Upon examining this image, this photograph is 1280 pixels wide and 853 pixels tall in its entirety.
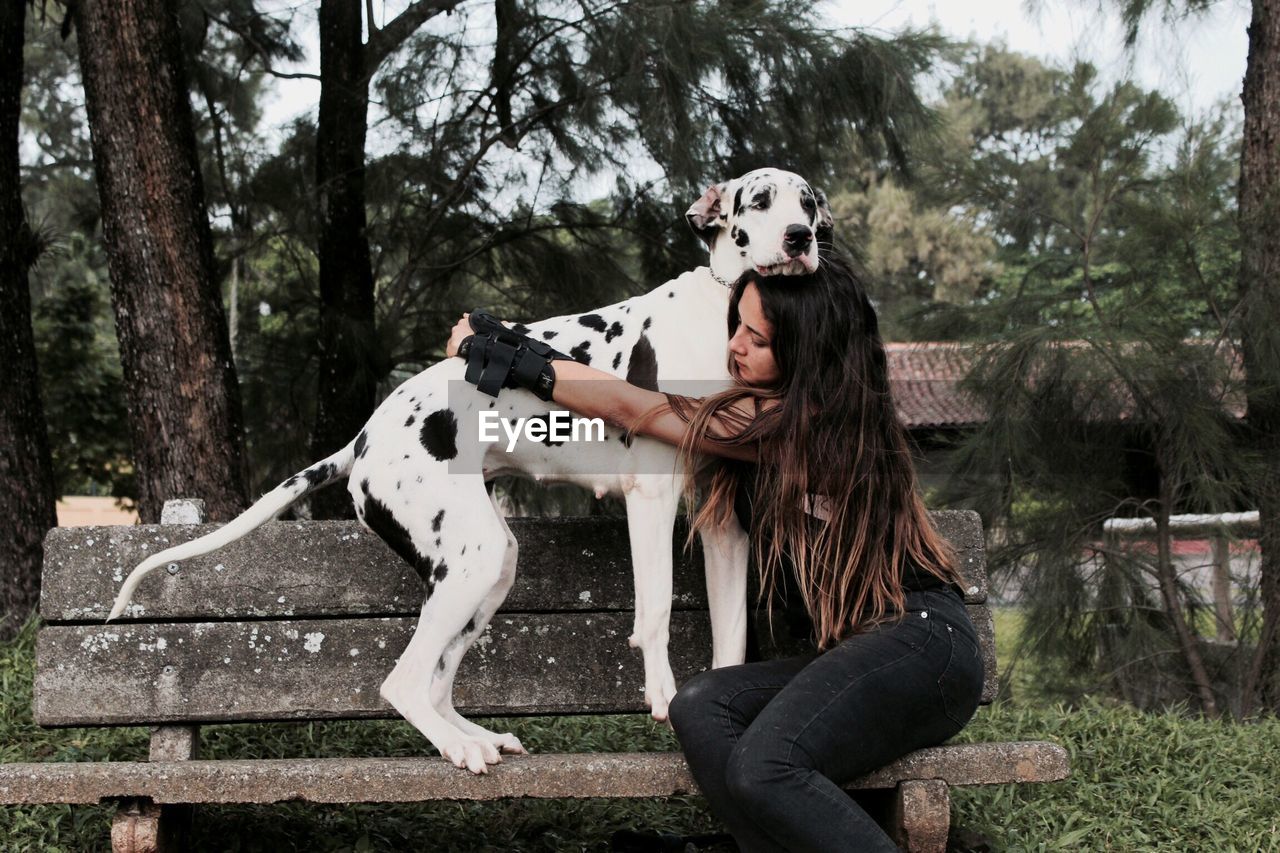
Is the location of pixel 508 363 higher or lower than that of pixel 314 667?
higher

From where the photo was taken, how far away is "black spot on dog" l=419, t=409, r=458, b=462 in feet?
9.15

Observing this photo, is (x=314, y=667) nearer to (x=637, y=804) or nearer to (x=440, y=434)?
(x=440, y=434)

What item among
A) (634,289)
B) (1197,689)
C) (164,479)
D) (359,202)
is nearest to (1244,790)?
(1197,689)

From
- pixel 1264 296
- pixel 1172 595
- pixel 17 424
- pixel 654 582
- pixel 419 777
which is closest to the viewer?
pixel 419 777

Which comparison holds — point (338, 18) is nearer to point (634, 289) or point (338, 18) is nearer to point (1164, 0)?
point (634, 289)

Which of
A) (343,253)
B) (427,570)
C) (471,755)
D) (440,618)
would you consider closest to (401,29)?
(343,253)

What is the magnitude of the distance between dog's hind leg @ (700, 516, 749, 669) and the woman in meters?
0.04

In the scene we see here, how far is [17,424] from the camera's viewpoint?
17.8 ft

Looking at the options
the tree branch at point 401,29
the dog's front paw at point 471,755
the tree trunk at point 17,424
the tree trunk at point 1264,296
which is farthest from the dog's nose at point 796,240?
the tree trunk at point 17,424

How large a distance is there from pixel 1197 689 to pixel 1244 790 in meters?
2.46

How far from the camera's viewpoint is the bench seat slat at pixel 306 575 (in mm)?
3100

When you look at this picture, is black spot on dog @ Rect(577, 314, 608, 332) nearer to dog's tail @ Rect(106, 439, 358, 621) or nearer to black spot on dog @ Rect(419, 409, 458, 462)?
black spot on dog @ Rect(419, 409, 458, 462)

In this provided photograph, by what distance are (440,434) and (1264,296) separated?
14.9 ft

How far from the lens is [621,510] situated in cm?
615
